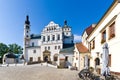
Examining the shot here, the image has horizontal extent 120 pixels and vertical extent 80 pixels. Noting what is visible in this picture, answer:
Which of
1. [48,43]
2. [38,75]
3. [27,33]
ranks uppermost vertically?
[27,33]

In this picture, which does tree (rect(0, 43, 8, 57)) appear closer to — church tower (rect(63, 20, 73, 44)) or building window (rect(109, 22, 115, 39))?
church tower (rect(63, 20, 73, 44))

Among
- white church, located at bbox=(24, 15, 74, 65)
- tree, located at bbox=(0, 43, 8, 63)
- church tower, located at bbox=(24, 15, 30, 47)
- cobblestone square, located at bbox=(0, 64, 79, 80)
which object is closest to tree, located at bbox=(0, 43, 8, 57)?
tree, located at bbox=(0, 43, 8, 63)

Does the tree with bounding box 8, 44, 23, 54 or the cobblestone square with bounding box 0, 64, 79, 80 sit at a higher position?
the tree with bounding box 8, 44, 23, 54

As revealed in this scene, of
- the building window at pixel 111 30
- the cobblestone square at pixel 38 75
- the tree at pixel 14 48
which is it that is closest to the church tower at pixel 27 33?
the tree at pixel 14 48

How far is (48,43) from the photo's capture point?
52812mm

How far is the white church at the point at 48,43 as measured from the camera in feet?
168

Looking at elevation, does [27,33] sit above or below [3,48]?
above

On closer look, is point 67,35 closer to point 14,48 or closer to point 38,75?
point 14,48

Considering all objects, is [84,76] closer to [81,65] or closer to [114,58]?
[114,58]

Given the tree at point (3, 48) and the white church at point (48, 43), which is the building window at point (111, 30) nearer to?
the white church at point (48, 43)

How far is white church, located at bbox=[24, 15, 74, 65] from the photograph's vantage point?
5128 centimetres

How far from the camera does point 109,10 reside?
15414mm

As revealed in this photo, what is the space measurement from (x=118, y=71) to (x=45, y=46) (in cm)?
4095

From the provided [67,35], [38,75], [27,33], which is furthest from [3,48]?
[38,75]
